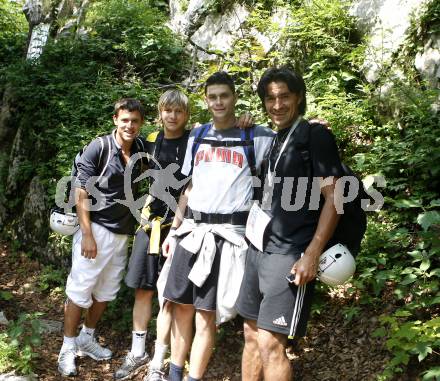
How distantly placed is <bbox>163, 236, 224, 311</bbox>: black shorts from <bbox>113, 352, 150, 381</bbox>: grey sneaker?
1.09 metres

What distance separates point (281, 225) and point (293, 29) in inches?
191

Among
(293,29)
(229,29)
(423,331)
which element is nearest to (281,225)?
(423,331)

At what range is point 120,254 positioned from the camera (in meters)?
4.59

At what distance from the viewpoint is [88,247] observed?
428 cm

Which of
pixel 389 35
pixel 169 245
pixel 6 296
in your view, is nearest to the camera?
pixel 169 245

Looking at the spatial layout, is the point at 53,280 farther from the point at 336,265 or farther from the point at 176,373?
the point at 336,265

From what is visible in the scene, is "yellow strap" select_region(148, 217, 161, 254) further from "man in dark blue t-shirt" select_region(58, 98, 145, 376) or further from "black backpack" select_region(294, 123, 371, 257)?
"black backpack" select_region(294, 123, 371, 257)

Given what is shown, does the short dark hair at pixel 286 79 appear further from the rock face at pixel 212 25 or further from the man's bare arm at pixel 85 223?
the rock face at pixel 212 25

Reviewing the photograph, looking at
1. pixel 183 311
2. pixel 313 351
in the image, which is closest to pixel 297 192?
pixel 183 311

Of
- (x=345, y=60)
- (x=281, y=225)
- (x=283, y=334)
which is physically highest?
(x=345, y=60)

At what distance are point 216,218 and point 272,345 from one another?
3.44ft

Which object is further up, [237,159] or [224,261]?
[237,159]

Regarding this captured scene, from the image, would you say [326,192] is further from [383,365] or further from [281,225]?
[383,365]

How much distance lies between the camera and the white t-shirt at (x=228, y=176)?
3.54 meters
